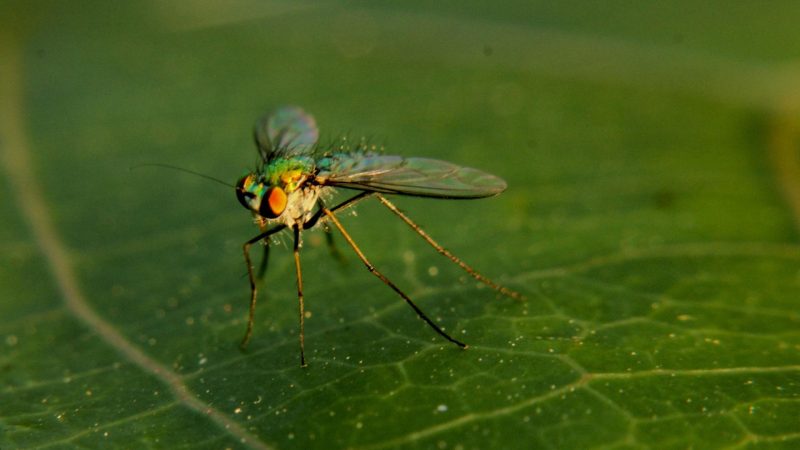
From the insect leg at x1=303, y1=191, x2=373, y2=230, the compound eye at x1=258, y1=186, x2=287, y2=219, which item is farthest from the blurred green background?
the compound eye at x1=258, y1=186, x2=287, y2=219

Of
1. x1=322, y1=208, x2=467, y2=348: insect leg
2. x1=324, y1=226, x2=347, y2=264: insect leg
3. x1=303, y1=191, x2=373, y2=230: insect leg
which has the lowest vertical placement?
x1=322, y1=208, x2=467, y2=348: insect leg

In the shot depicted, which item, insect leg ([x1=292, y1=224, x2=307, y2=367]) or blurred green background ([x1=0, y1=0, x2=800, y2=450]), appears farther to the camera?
insect leg ([x1=292, y1=224, x2=307, y2=367])

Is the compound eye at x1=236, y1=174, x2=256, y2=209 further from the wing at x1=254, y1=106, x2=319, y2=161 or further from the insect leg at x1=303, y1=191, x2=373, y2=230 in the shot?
the wing at x1=254, y1=106, x2=319, y2=161

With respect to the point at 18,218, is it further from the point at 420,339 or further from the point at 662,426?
the point at 662,426

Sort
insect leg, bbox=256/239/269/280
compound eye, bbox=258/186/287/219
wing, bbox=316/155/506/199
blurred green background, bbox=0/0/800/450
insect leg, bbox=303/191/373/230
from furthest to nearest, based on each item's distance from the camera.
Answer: insect leg, bbox=256/239/269/280
insect leg, bbox=303/191/373/230
compound eye, bbox=258/186/287/219
wing, bbox=316/155/506/199
blurred green background, bbox=0/0/800/450

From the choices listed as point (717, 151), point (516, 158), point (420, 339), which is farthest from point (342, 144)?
point (717, 151)

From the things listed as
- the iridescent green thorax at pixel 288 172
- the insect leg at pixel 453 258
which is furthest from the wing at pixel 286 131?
the insect leg at pixel 453 258

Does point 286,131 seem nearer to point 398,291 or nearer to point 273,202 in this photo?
point 273,202

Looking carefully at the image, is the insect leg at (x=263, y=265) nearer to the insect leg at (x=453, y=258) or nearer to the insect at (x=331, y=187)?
the insect at (x=331, y=187)

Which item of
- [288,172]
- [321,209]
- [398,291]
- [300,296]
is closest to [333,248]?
[321,209]
